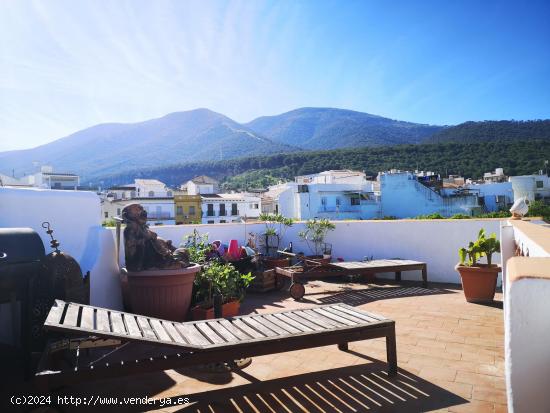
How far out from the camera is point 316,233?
693 centimetres

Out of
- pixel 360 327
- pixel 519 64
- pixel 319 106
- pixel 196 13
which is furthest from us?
pixel 319 106

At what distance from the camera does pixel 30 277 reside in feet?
9.05

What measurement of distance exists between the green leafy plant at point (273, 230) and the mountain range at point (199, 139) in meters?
83.3

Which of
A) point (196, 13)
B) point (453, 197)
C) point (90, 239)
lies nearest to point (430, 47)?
point (196, 13)

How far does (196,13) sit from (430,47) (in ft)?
33.6

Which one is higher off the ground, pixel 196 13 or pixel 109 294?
pixel 196 13

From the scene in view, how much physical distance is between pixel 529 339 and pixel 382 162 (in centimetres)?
6027

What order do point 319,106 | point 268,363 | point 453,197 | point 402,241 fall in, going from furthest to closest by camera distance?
1. point 319,106
2. point 453,197
3. point 402,241
4. point 268,363

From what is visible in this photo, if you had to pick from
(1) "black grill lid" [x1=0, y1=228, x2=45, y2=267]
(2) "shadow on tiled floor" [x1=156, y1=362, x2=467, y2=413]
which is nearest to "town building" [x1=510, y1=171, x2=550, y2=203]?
(2) "shadow on tiled floor" [x1=156, y1=362, x2=467, y2=413]

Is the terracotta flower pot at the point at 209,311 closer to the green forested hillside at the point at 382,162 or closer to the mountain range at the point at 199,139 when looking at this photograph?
the green forested hillside at the point at 382,162

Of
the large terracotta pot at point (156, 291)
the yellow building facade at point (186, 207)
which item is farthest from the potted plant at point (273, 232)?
the yellow building facade at point (186, 207)

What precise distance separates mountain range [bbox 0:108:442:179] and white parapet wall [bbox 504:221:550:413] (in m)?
88.7

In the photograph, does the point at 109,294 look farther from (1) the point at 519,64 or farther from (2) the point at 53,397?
(1) the point at 519,64

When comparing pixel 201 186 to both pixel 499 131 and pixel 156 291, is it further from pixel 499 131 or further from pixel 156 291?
pixel 156 291
